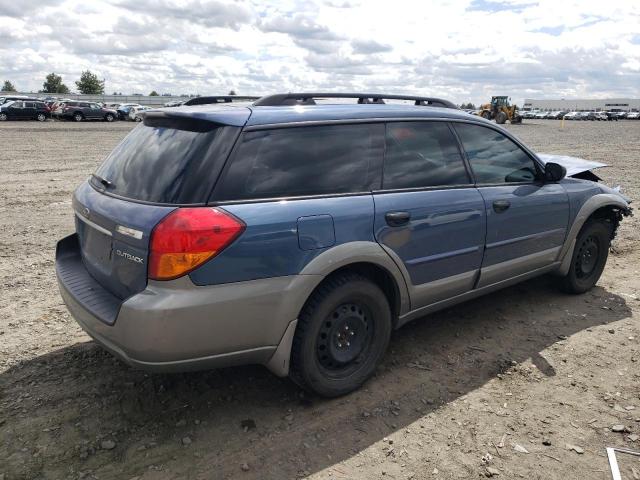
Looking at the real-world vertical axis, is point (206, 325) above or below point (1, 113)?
above

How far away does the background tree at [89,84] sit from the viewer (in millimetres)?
90925

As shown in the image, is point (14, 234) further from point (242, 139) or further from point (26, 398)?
point (242, 139)

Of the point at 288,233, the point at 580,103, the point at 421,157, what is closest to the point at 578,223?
the point at 421,157

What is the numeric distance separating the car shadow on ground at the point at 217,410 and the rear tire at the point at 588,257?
2.89 feet

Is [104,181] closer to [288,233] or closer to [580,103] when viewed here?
[288,233]

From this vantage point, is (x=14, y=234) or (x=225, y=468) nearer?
(x=225, y=468)

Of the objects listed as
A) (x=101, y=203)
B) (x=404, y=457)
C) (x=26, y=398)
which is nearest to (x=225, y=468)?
(x=404, y=457)

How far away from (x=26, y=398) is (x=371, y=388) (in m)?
2.12

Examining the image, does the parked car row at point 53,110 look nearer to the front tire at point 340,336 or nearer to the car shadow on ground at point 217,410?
the car shadow on ground at point 217,410

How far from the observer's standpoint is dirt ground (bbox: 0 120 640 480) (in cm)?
Answer: 271

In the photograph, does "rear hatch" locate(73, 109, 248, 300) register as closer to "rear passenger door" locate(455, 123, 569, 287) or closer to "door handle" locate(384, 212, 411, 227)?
"door handle" locate(384, 212, 411, 227)

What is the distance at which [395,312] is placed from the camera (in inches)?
139

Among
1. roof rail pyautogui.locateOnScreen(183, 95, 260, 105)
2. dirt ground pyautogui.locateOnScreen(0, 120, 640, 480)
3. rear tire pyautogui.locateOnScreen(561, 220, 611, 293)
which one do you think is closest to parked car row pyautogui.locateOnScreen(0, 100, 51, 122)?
dirt ground pyautogui.locateOnScreen(0, 120, 640, 480)

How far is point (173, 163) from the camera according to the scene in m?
2.84
